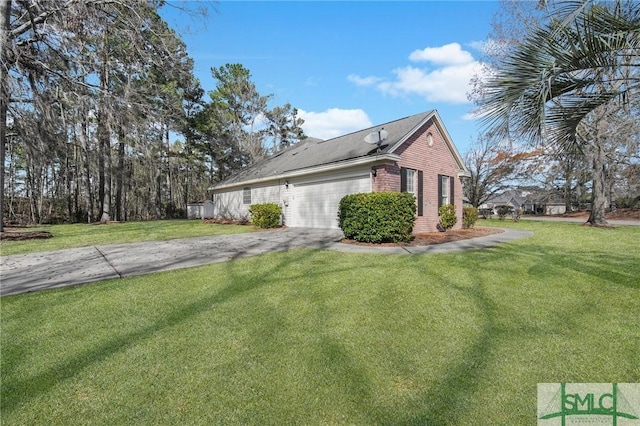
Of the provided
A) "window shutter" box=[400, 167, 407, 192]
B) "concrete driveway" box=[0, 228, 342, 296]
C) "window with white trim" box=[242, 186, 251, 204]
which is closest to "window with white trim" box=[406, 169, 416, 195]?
"window shutter" box=[400, 167, 407, 192]

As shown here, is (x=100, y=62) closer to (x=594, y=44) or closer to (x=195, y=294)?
(x=195, y=294)

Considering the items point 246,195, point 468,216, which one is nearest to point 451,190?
point 468,216

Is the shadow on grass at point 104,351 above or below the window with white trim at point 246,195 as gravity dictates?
below

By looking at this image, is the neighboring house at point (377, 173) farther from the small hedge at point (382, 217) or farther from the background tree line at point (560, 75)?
the background tree line at point (560, 75)

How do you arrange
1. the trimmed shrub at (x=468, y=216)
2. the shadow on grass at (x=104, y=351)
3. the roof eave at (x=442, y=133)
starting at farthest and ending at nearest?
1. the trimmed shrub at (x=468, y=216)
2. the roof eave at (x=442, y=133)
3. the shadow on grass at (x=104, y=351)

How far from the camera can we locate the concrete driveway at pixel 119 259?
484 cm

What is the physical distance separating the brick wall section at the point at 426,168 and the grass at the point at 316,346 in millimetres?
5804

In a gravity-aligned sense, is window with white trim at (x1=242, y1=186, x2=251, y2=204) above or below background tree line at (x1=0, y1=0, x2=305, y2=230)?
below

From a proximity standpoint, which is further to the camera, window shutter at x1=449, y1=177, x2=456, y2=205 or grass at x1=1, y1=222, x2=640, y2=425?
window shutter at x1=449, y1=177, x2=456, y2=205

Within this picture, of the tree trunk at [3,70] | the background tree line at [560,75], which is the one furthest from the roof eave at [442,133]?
the tree trunk at [3,70]

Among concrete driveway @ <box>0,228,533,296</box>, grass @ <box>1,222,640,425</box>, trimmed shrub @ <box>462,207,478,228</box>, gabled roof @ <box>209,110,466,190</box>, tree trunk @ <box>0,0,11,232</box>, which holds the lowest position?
grass @ <box>1,222,640,425</box>

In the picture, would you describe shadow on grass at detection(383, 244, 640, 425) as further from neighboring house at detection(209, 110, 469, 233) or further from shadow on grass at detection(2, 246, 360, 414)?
neighboring house at detection(209, 110, 469, 233)

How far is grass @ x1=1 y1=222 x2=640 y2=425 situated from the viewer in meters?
2.00

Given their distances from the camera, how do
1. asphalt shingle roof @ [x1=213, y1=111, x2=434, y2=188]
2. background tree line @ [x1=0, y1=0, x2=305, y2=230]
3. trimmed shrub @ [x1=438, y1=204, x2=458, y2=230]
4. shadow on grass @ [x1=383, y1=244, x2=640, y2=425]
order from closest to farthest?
shadow on grass @ [x1=383, y1=244, x2=640, y2=425] → background tree line @ [x1=0, y1=0, x2=305, y2=230] → asphalt shingle roof @ [x1=213, y1=111, x2=434, y2=188] → trimmed shrub @ [x1=438, y1=204, x2=458, y2=230]
